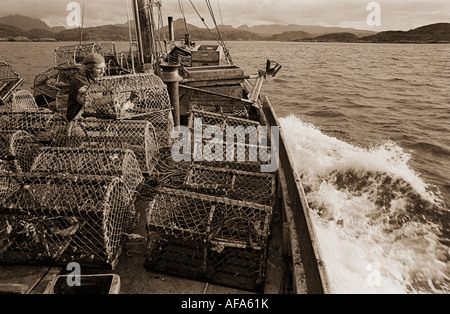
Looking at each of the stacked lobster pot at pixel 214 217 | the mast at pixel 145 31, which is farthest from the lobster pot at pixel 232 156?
the mast at pixel 145 31

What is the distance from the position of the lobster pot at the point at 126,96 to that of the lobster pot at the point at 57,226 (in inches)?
68.0

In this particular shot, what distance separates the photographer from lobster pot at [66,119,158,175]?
464 centimetres

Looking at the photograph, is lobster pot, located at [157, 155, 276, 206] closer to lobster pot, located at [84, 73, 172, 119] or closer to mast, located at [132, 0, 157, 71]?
lobster pot, located at [84, 73, 172, 119]

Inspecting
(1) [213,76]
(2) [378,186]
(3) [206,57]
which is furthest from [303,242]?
(3) [206,57]

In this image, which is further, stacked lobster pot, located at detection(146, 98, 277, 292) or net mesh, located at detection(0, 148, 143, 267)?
stacked lobster pot, located at detection(146, 98, 277, 292)

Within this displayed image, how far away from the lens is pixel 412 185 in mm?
7902

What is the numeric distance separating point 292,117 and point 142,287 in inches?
532

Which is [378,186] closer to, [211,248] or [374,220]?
[374,220]

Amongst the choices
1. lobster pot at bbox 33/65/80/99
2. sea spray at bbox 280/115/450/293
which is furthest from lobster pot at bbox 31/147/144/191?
lobster pot at bbox 33/65/80/99

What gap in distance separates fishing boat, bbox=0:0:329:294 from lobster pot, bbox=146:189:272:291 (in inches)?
0.5

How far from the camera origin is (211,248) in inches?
119

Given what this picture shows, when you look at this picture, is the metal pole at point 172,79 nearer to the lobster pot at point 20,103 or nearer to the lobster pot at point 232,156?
the lobster pot at point 232,156

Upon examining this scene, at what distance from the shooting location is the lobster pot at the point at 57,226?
2.91 metres

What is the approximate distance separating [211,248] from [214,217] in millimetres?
664
